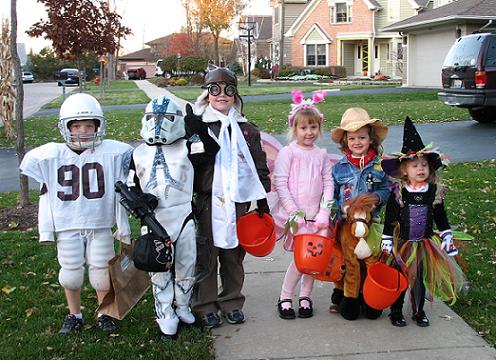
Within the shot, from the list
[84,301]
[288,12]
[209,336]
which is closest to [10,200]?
[84,301]

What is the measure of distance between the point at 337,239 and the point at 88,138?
1.77 m

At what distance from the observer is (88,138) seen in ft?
12.9

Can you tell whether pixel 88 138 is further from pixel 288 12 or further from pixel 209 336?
pixel 288 12

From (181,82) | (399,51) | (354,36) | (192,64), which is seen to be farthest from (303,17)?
(181,82)

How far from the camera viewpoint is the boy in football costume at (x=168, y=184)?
150 inches

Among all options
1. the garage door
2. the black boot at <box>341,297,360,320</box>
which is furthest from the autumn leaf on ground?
the garage door

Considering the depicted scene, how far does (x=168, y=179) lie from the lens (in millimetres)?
3812

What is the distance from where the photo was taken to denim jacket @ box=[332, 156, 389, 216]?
4.12 m

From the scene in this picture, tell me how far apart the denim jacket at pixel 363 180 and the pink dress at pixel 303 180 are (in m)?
0.09

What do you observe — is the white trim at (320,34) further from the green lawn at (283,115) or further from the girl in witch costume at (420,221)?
the girl in witch costume at (420,221)

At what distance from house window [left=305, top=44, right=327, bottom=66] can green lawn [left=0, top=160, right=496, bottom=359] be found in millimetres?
41994

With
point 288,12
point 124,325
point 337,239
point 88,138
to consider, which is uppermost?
point 288,12

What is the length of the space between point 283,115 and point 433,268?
1394 centimetres

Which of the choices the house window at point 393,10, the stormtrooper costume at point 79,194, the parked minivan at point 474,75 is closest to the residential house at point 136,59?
the house window at point 393,10
